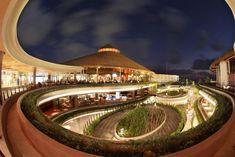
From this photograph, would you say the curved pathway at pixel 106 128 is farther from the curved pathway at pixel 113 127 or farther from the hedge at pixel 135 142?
the hedge at pixel 135 142

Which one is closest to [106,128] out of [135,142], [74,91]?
[74,91]

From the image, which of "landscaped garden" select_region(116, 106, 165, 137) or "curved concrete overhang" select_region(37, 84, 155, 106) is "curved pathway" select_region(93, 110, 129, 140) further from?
"curved concrete overhang" select_region(37, 84, 155, 106)

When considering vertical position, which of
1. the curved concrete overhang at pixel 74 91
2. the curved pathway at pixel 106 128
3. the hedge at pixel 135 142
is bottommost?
the curved pathway at pixel 106 128

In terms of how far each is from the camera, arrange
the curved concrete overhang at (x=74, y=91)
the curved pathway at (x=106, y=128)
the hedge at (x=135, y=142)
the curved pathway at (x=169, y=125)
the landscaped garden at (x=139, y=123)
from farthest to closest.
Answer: the curved pathway at (x=106, y=128)
the landscaped garden at (x=139, y=123)
the curved pathway at (x=169, y=125)
the curved concrete overhang at (x=74, y=91)
the hedge at (x=135, y=142)

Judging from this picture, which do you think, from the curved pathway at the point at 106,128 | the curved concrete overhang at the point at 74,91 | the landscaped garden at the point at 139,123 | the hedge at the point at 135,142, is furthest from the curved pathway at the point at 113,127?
the hedge at the point at 135,142

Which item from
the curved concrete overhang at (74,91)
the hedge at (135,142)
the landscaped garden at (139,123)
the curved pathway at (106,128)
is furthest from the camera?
the curved pathway at (106,128)

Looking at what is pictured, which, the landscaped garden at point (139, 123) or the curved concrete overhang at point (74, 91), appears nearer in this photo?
the curved concrete overhang at point (74, 91)

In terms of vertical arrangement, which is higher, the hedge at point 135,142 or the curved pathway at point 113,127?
the hedge at point 135,142

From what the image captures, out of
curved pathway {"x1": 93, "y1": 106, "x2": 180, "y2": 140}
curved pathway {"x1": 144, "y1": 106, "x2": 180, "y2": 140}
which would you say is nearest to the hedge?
curved pathway {"x1": 144, "y1": 106, "x2": 180, "y2": 140}

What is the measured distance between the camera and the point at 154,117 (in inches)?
903

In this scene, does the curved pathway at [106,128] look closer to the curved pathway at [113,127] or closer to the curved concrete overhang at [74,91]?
the curved pathway at [113,127]

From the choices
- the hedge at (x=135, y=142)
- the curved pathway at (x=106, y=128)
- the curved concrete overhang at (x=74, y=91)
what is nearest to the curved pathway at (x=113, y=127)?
the curved pathway at (x=106, y=128)

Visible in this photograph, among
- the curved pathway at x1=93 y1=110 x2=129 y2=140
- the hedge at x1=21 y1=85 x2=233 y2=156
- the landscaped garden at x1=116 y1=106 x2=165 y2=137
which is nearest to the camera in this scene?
the hedge at x1=21 y1=85 x2=233 y2=156

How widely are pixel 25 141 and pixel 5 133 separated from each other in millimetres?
824
